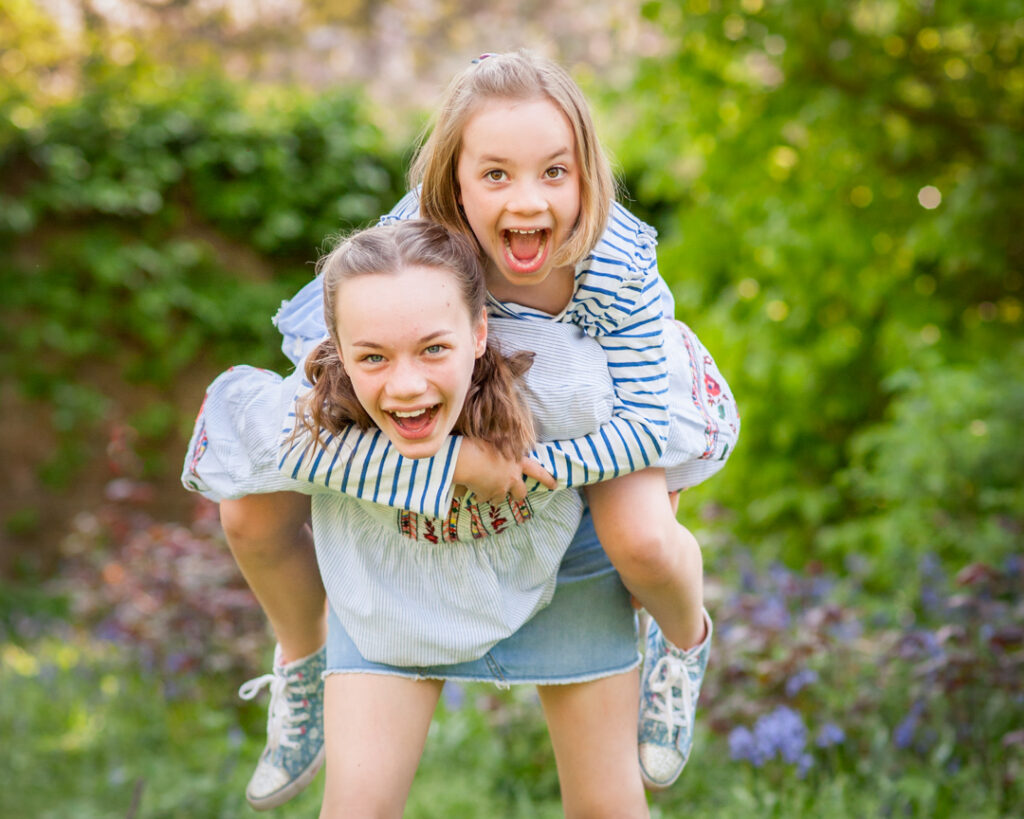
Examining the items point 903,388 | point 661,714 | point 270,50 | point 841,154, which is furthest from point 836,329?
point 270,50

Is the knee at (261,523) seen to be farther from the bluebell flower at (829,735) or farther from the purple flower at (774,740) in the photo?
the bluebell flower at (829,735)

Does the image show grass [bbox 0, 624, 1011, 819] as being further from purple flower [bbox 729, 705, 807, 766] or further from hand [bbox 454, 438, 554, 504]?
hand [bbox 454, 438, 554, 504]

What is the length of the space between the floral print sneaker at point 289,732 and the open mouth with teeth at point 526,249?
961mm

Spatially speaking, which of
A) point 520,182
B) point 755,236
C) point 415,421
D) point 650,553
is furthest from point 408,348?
point 755,236

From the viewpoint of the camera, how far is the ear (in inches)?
69.4

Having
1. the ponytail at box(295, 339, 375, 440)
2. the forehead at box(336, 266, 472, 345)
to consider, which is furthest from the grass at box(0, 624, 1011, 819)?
the forehead at box(336, 266, 472, 345)

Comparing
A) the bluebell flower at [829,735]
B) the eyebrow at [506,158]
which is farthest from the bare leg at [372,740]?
the bluebell flower at [829,735]

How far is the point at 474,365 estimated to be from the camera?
5.94 ft

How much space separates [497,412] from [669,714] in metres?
0.80

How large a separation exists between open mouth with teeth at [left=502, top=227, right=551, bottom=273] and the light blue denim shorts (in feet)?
1.77

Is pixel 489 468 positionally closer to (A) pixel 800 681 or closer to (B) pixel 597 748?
(B) pixel 597 748

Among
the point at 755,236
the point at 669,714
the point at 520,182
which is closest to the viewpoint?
the point at 520,182

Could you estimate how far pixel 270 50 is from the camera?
37.8 ft

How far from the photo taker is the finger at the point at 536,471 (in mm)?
1783
